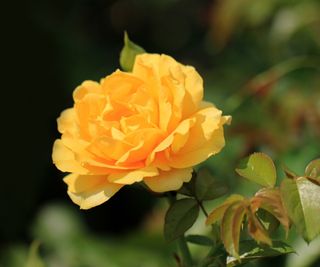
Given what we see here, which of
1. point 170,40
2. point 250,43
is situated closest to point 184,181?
point 250,43

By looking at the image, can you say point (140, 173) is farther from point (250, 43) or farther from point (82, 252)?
point (250, 43)

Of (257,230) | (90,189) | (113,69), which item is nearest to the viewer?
(257,230)

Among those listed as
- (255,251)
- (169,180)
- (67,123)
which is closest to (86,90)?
(67,123)

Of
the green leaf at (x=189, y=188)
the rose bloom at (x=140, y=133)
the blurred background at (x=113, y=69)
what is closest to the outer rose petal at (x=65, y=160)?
the rose bloom at (x=140, y=133)

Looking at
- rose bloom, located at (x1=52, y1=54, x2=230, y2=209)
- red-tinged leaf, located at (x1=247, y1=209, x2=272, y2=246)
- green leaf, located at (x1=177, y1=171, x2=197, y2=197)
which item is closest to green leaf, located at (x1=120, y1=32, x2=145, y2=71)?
rose bloom, located at (x1=52, y1=54, x2=230, y2=209)

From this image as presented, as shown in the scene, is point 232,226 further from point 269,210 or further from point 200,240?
point 200,240

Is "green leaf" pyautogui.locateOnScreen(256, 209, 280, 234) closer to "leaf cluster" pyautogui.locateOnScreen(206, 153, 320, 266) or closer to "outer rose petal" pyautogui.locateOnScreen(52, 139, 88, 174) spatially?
"leaf cluster" pyautogui.locateOnScreen(206, 153, 320, 266)
